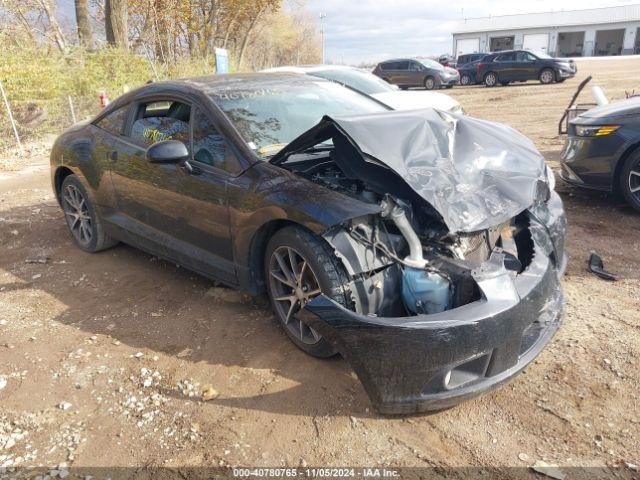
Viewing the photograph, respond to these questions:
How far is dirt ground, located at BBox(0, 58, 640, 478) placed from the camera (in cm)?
239

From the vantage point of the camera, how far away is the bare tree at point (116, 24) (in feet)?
54.9

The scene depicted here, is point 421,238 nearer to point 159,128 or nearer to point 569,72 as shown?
point 159,128

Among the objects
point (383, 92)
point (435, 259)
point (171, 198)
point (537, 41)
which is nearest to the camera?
point (435, 259)

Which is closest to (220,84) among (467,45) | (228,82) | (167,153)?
(228,82)

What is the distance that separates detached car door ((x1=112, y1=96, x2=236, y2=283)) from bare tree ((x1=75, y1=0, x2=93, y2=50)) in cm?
1508

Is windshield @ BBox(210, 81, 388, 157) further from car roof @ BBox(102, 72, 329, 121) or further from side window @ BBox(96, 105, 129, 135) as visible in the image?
side window @ BBox(96, 105, 129, 135)

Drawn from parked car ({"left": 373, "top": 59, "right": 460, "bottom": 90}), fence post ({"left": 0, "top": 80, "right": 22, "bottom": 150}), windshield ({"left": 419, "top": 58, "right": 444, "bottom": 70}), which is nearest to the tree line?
fence post ({"left": 0, "top": 80, "right": 22, "bottom": 150})

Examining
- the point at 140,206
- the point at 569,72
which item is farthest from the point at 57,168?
the point at 569,72

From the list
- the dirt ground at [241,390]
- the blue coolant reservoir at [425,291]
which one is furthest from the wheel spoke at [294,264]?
the blue coolant reservoir at [425,291]

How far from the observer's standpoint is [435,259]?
267cm

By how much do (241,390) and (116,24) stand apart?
56.6ft

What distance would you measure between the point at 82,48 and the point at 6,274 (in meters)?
12.7

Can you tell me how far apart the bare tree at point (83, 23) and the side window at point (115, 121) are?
570 inches

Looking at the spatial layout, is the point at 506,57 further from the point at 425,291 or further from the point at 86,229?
the point at 425,291
